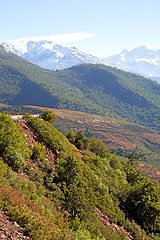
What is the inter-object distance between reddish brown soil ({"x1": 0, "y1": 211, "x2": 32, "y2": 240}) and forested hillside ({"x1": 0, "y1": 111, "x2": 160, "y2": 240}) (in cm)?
26

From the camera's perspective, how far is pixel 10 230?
1035 centimetres

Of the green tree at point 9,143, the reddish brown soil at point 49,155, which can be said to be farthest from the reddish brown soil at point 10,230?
the reddish brown soil at point 49,155

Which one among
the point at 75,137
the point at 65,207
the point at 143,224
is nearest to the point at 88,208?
the point at 65,207

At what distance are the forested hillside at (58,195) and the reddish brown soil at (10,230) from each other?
0.86 feet

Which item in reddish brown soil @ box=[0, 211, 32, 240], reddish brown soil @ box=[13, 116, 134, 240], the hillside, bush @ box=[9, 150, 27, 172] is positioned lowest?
the hillside

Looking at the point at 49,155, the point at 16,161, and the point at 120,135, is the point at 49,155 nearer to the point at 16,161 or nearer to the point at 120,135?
the point at 16,161

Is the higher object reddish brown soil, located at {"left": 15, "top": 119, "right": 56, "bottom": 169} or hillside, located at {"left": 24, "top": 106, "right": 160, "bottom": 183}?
reddish brown soil, located at {"left": 15, "top": 119, "right": 56, "bottom": 169}

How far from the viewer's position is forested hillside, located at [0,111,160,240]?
12486 millimetres

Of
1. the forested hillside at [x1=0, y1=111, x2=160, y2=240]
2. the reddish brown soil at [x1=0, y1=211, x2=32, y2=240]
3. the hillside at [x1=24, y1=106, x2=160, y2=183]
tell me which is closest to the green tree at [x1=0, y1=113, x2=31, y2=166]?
the forested hillside at [x1=0, y1=111, x2=160, y2=240]

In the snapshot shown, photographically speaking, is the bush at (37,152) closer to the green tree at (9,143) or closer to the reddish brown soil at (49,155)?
the reddish brown soil at (49,155)

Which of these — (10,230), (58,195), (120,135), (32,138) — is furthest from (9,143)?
(120,135)

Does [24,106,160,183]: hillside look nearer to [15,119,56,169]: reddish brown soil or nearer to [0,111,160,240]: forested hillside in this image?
[0,111,160,240]: forested hillside

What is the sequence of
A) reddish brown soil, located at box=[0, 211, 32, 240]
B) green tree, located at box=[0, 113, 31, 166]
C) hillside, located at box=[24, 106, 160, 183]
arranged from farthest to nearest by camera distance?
hillside, located at box=[24, 106, 160, 183]
green tree, located at box=[0, 113, 31, 166]
reddish brown soil, located at box=[0, 211, 32, 240]

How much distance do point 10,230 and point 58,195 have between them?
10.1 metres
